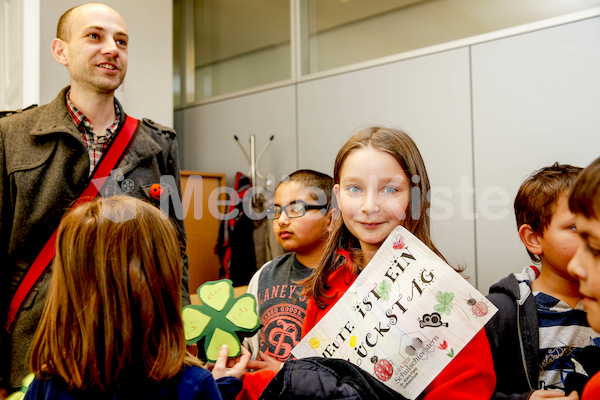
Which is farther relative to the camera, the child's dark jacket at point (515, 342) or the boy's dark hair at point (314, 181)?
the boy's dark hair at point (314, 181)

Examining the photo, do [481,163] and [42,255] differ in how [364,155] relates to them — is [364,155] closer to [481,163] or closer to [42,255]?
[42,255]

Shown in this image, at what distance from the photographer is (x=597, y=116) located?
2154 mm

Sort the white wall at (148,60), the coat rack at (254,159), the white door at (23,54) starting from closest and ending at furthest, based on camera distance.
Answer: the white door at (23,54) → the white wall at (148,60) → the coat rack at (254,159)

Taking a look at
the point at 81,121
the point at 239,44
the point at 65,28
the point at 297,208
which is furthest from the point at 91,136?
the point at 239,44

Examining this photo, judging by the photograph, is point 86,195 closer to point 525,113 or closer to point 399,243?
point 399,243

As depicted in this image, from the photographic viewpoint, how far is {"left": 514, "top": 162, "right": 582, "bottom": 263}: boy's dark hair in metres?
1.15

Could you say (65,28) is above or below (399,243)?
above

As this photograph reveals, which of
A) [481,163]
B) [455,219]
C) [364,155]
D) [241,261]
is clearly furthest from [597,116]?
[241,261]

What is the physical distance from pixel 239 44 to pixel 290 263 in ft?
8.62

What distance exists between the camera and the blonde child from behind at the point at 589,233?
2.06ft

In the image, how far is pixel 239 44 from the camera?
3.79 meters

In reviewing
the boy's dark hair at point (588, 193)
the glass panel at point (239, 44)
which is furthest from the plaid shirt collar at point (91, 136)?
the glass panel at point (239, 44)

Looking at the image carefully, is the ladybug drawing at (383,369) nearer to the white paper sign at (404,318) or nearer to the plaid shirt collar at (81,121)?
the white paper sign at (404,318)

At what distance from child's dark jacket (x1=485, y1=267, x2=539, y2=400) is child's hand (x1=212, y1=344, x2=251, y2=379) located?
0.56 meters
